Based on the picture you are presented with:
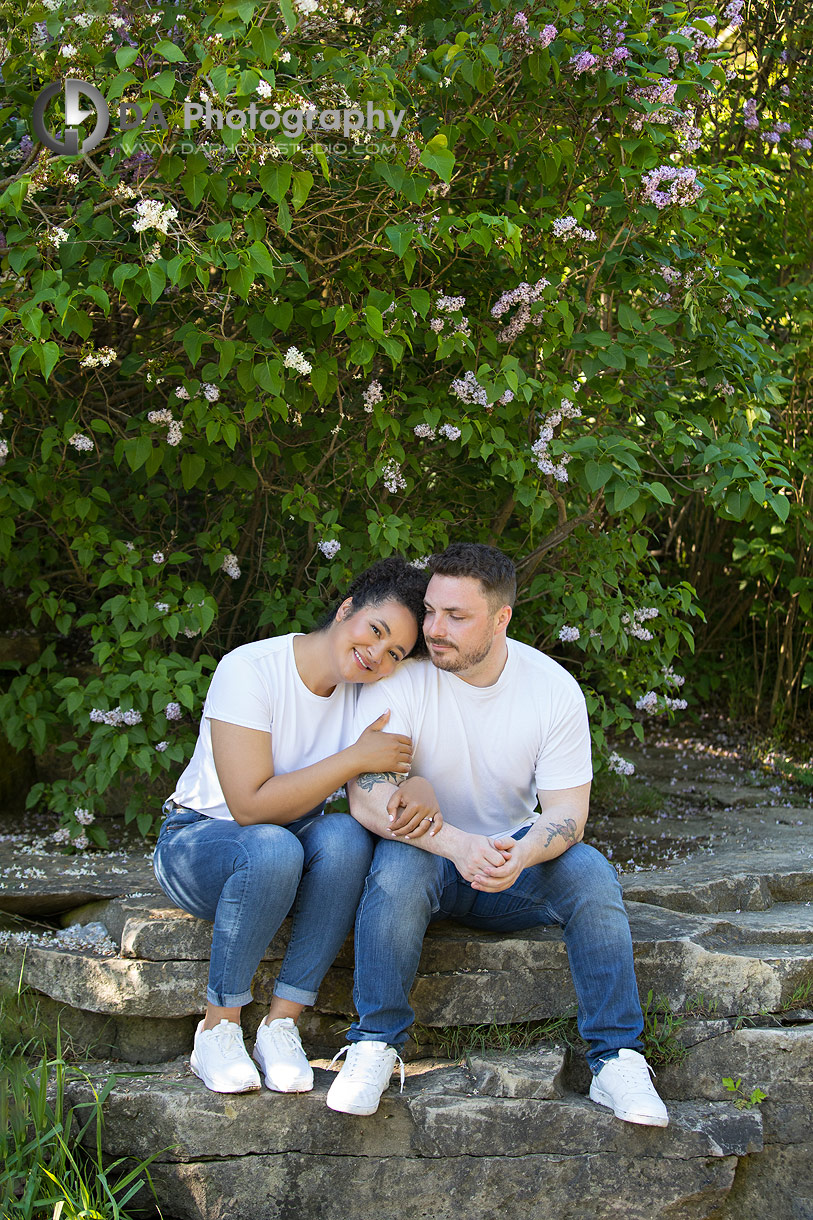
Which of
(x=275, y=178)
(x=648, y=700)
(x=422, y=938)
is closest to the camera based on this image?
(x=422, y=938)

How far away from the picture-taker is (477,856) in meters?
2.30

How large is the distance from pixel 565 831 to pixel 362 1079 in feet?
2.21

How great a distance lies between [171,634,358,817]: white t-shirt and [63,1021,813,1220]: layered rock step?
2.14ft

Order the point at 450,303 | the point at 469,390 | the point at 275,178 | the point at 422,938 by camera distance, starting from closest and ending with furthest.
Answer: the point at 422,938 < the point at 275,178 < the point at 450,303 < the point at 469,390

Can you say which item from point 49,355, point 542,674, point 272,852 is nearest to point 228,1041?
point 272,852

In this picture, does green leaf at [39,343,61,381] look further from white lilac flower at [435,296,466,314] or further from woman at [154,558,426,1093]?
white lilac flower at [435,296,466,314]

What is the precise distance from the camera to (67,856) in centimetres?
329

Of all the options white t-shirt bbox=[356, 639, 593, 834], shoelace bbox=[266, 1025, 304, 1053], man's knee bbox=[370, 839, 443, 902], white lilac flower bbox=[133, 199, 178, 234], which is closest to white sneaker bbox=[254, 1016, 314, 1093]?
shoelace bbox=[266, 1025, 304, 1053]

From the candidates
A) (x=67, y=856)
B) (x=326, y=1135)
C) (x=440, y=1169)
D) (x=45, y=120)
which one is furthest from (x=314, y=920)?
(x=45, y=120)

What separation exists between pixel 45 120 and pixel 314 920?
6.54 feet

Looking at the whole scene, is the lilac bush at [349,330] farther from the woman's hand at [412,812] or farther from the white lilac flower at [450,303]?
the woman's hand at [412,812]

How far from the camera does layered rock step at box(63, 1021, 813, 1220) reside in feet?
7.44

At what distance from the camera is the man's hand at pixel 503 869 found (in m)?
2.28

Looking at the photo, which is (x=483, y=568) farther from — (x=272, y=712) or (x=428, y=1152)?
(x=428, y=1152)
